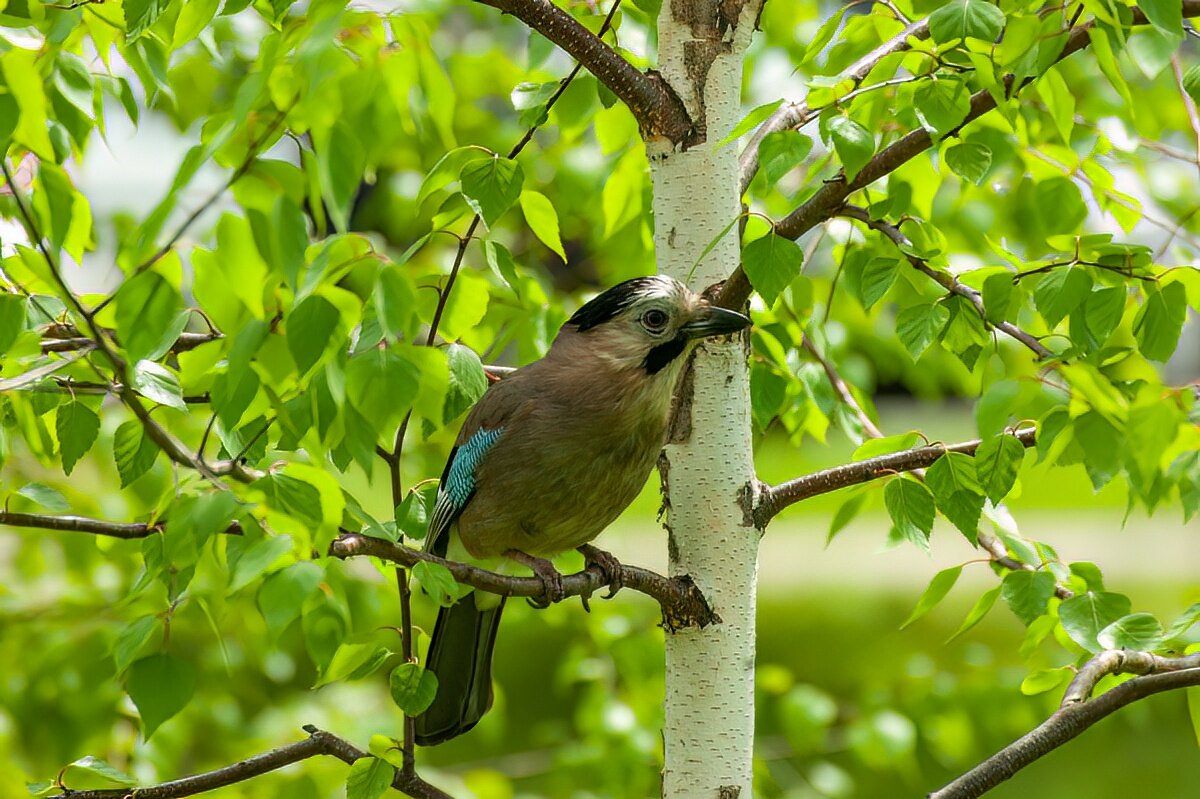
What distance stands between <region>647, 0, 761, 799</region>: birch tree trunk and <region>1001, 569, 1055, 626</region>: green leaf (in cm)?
34

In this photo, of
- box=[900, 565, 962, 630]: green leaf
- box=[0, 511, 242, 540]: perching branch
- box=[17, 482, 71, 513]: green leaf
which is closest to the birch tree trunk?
box=[900, 565, 962, 630]: green leaf

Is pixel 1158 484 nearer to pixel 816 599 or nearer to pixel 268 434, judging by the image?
pixel 268 434

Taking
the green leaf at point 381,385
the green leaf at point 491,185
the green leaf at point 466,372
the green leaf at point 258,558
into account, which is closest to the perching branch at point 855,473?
the green leaf at point 466,372

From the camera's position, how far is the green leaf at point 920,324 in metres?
1.42

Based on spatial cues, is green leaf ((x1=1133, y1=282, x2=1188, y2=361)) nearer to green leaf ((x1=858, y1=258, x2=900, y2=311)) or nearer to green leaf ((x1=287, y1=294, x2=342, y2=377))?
green leaf ((x1=858, y1=258, x2=900, y2=311))

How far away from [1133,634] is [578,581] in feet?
2.49

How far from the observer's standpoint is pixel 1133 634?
1.44 meters

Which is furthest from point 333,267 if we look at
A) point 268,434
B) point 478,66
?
point 478,66

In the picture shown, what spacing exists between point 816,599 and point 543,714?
135 cm

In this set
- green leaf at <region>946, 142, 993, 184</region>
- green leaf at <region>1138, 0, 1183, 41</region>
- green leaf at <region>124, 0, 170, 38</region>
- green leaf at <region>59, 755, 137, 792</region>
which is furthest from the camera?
green leaf at <region>59, 755, 137, 792</region>

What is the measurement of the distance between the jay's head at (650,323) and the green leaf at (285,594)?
774mm

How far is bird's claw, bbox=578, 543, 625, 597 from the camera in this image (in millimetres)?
1751

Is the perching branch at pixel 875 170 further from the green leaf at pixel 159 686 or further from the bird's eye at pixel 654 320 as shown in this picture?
the green leaf at pixel 159 686

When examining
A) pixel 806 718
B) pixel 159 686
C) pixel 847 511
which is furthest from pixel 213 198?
pixel 806 718
